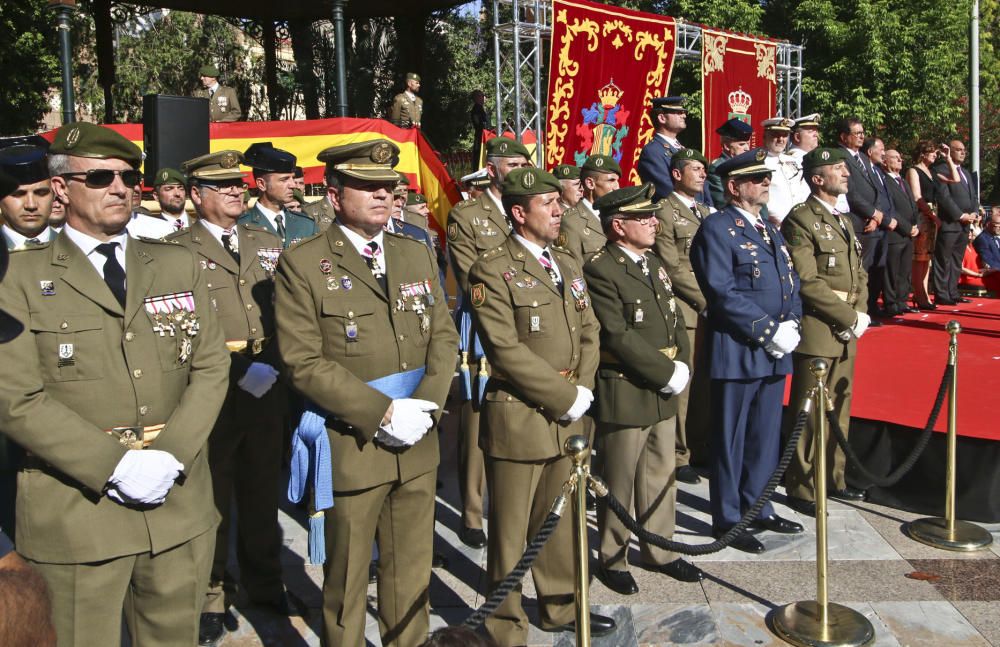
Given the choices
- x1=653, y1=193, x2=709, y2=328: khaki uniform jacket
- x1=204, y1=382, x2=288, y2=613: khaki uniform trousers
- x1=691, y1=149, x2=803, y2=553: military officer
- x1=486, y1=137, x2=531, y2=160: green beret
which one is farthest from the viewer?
x1=653, y1=193, x2=709, y2=328: khaki uniform jacket

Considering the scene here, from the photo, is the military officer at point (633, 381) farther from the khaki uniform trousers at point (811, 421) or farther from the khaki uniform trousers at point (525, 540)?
the khaki uniform trousers at point (811, 421)

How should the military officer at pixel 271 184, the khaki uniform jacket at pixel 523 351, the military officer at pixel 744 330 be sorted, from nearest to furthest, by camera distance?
the khaki uniform jacket at pixel 523 351, the military officer at pixel 271 184, the military officer at pixel 744 330

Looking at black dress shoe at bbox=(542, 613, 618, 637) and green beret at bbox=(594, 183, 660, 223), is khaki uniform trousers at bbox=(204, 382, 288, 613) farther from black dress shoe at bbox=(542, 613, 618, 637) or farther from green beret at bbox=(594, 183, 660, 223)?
green beret at bbox=(594, 183, 660, 223)

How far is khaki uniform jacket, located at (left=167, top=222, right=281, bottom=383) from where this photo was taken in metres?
4.11

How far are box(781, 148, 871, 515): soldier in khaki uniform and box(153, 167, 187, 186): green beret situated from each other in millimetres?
3989

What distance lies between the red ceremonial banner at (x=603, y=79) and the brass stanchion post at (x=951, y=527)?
766 cm

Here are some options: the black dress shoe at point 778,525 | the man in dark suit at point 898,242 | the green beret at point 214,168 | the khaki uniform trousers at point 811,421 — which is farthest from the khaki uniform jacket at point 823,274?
the man in dark suit at point 898,242

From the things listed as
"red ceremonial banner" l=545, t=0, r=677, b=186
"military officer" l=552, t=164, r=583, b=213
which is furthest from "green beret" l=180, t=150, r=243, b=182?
"red ceremonial banner" l=545, t=0, r=677, b=186

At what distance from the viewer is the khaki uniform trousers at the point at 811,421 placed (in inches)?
216

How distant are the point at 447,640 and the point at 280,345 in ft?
5.73

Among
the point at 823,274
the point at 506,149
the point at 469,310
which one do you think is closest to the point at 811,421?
the point at 823,274

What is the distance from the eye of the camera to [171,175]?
615 centimetres

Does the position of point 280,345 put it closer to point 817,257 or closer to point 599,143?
point 817,257

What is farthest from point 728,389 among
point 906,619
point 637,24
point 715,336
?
point 637,24
